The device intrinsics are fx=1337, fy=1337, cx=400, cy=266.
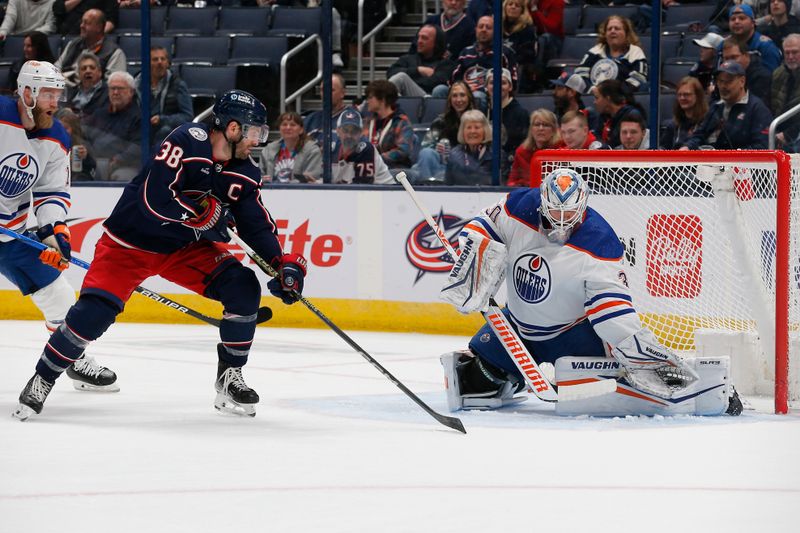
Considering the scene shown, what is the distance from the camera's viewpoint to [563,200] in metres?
4.29

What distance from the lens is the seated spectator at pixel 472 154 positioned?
23.0 ft

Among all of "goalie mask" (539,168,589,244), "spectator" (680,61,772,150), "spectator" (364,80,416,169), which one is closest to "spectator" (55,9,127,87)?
"spectator" (364,80,416,169)

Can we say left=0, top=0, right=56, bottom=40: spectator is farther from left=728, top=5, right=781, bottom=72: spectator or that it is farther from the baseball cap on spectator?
left=728, top=5, right=781, bottom=72: spectator

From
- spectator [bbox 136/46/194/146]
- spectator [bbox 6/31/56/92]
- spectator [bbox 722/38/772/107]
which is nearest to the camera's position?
spectator [bbox 722/38/772/107]

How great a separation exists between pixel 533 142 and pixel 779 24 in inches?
52.4

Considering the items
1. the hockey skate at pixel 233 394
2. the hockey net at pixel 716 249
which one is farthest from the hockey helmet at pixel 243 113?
the hockey net at pixel 716 249

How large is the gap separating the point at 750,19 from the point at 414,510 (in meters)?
4.49

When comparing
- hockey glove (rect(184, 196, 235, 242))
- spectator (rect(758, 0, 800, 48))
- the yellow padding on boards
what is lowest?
the yellow padding on boards

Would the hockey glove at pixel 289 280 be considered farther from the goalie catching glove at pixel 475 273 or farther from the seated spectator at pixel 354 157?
the seated spectator at pixel 354 157

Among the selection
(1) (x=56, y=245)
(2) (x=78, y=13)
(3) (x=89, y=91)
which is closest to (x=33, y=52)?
(2) (x=78, y=13)

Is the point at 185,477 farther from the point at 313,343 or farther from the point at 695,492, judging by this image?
the point at 313,343

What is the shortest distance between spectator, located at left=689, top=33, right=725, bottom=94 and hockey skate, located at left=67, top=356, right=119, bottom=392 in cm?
330

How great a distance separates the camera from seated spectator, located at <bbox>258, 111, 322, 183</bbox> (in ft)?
24.4

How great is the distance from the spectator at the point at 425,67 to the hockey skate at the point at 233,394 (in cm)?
345
